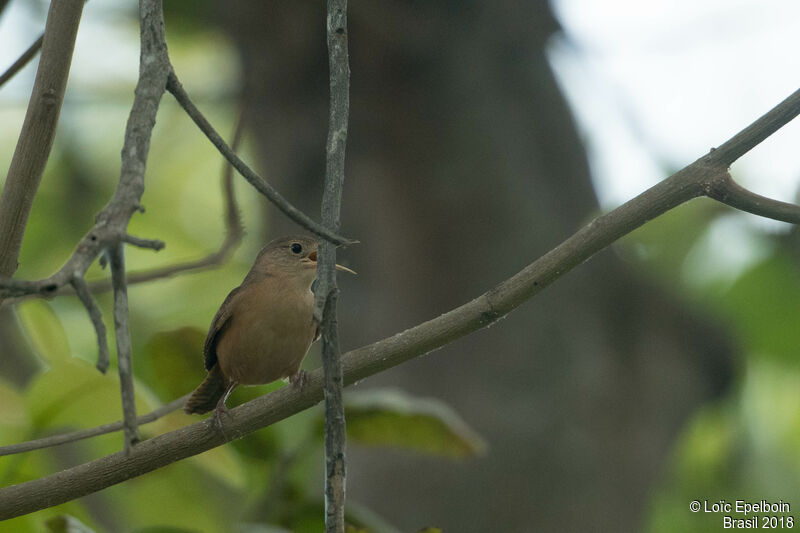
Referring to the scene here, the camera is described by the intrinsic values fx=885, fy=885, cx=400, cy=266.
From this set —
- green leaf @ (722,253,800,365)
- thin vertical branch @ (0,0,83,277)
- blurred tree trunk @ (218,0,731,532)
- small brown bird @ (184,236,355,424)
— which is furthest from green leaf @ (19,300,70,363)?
green leaf @ (722,253,800,365)

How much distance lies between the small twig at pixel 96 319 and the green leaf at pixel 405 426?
1.75m

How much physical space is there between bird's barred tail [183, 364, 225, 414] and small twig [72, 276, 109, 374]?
1.93 meters

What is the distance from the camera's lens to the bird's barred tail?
302 cm

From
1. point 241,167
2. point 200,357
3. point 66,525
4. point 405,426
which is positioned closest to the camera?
point 241,167

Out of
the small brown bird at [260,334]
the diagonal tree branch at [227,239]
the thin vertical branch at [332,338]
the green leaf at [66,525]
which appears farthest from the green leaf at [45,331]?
the thin vertical branch at [332,338]

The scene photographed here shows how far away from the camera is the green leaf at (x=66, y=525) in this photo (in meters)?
2.15

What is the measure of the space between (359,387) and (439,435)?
2.81 m

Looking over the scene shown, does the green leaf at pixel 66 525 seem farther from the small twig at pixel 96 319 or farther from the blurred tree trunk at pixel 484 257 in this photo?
the blurred tree trunk at pixel 484 257

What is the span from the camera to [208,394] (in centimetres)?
307

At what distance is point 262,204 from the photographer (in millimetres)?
6137

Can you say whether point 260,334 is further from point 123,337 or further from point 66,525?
point 123,337

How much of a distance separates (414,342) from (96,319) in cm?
76

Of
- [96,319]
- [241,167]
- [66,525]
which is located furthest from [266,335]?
[96,319]

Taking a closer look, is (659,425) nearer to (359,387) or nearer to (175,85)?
(359,387)
